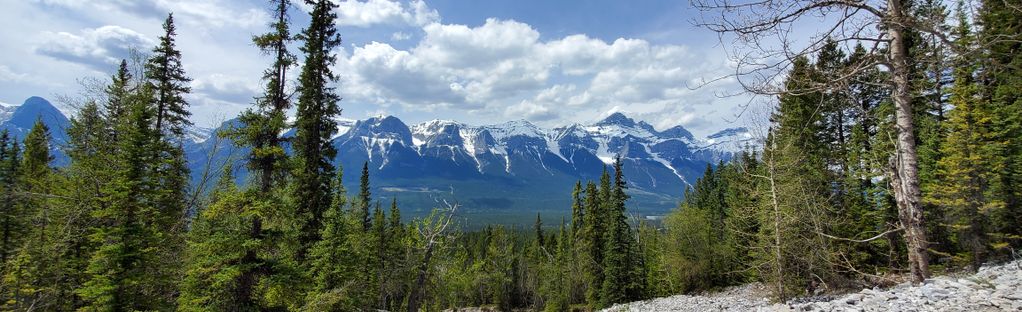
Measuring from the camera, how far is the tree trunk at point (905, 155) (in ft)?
16.7

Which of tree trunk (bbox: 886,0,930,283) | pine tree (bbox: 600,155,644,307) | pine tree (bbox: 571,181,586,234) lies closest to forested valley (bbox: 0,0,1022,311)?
tree trunk (bbox: 886,0,930,283)

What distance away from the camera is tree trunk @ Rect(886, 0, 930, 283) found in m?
5.09

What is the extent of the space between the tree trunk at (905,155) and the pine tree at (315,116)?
1888 cm

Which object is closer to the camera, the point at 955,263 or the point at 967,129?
the point at 967,129

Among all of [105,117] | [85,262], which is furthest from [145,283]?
[105,117]

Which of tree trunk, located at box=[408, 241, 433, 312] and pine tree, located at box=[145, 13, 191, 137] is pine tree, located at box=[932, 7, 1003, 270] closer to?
tree trunk, located at box=[408, 241, 433, 312]

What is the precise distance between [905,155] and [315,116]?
19.2 m

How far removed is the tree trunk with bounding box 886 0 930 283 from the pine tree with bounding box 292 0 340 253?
18.9 m

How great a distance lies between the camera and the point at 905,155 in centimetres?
546

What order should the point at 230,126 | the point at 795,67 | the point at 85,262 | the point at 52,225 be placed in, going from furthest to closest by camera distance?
the point at 52,225 < the point at 85,262 < the point at 230,126 < the point at 795,67

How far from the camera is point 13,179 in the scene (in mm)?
32094

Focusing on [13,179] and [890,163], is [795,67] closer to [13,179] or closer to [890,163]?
[890,163]

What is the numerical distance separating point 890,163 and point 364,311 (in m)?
23.2

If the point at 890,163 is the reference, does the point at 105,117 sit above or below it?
above
